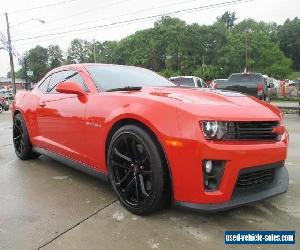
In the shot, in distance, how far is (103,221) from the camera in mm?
3357

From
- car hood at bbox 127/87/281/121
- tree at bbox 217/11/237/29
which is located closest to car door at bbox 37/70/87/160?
car hood at bbox 127/87/281/121

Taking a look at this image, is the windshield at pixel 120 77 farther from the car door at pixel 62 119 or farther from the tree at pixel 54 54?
the tree at pixel 54 54

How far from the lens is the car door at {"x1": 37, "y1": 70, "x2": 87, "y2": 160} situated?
4.20 metres

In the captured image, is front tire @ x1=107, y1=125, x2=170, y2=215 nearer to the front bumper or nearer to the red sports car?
the red sports car

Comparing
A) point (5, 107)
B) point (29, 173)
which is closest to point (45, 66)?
point (5, 107)

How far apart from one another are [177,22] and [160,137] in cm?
7412

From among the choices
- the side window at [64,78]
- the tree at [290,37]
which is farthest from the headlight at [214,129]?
the tree at [290,37]

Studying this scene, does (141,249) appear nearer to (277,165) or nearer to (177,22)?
(277,165)

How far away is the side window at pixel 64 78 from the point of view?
453 cm

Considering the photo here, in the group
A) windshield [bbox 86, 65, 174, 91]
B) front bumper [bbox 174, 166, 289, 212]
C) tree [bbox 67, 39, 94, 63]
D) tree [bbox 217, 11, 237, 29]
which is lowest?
front bumper [bbox 174, 166, 289, 212]

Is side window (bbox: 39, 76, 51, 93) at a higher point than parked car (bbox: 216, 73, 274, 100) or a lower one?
higher

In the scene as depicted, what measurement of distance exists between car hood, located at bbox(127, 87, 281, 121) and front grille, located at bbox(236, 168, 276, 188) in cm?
43

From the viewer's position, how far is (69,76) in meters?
4.83

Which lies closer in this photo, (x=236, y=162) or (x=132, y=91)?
(x=236, y=162)
